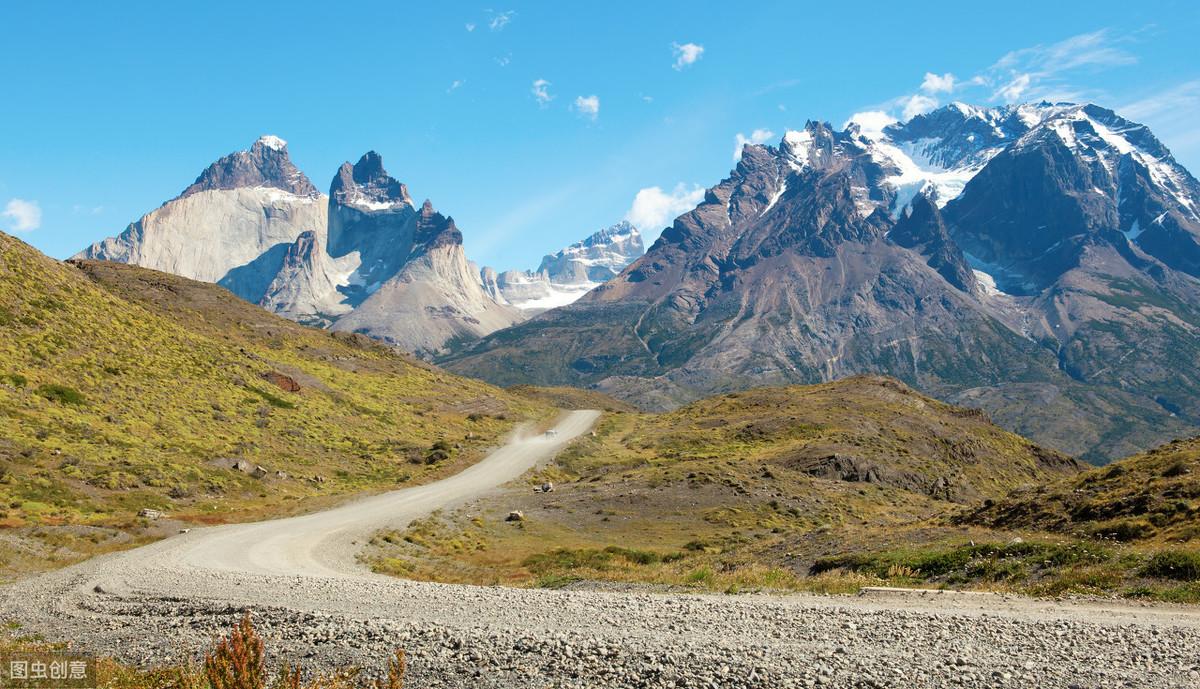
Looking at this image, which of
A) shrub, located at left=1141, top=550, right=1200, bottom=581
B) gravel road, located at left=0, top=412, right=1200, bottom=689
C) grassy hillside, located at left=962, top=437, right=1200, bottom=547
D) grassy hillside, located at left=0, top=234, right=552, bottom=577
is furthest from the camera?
grassy hillside, located at left=0, top=234, right=552, bottom=577

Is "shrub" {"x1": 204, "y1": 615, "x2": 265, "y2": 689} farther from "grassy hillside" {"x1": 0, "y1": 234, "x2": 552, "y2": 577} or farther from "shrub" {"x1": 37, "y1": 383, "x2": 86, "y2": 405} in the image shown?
"shrub" {"x1": 37, "y1": 383, "x2": 86, "y2": 405}

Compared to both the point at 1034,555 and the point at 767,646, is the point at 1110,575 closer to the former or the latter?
the point at 1034,555

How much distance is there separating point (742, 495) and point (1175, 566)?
135 ft

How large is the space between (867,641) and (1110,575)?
11295 mm

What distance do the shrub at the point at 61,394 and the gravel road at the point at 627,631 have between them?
36.4 meters

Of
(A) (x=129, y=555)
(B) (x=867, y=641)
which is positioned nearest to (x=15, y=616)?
(A) (x=129, y=555)

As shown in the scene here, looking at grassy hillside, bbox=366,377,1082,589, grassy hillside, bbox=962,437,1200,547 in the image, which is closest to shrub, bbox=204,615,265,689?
grassy hillside, bbox=366,377,1082,589

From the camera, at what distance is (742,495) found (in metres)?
62.8

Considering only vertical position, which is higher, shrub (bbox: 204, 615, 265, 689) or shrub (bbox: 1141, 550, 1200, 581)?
shrub (bbox: 204, 615, 265, 689)

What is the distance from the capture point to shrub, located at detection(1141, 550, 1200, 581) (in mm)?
21703

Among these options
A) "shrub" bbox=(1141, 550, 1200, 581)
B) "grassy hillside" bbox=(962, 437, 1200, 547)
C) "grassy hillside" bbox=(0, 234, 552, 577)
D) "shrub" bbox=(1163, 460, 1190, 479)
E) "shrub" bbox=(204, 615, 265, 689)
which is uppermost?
"grassy hillside" bbox=(0, 234, 552, 577)

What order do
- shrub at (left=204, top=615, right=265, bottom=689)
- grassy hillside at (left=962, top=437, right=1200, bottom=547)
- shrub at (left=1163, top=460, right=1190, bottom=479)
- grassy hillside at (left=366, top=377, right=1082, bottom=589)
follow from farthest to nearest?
shrub at (left=1163, top=460, right=1190, bottom=479) → grassy hillside at (left=366, top=377, right=1082, bottom=589) → grassy hillside at (left=962, top=437, right=1200, bottom=547) → shrub at (left=204, top=615, right=265, bottom=689)

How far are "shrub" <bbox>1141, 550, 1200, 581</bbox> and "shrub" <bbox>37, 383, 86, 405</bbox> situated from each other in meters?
67.6

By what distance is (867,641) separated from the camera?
16672 millimetres
